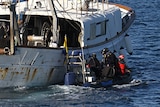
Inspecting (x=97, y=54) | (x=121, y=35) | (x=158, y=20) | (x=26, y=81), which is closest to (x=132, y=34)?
(x=158, y=20)

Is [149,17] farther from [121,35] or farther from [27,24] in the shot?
[27,24]

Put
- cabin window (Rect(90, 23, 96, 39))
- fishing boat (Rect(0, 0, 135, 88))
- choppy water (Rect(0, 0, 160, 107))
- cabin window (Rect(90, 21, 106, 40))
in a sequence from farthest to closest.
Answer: cabin window (Rect(90, 21, 106, 40)), cabin window (Rect(90, 23, 96, 39)), fishing boat (Rect(0, 0, 135, 88)), choppy water (Rect(0, 0, 160, 107))

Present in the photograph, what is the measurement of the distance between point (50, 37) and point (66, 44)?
2.17 meters

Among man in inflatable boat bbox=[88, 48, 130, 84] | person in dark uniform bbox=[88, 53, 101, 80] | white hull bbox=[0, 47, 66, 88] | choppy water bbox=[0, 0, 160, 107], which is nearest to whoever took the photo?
choppy water bbox=[0, 0, 160, 107]

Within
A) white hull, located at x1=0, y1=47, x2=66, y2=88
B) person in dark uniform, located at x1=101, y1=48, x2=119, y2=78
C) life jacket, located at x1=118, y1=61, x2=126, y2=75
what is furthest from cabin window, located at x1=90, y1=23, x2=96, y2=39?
white hull, located at x1=0, y1=47, x2=66, y2=88

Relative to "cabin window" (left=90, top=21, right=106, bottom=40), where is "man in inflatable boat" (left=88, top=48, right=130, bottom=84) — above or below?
below

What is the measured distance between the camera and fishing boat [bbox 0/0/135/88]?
121ft

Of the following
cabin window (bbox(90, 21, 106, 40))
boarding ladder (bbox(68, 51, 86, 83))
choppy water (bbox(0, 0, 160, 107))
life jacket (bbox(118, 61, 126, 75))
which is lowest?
choppy water (bbox(0, 0, 160, 107))

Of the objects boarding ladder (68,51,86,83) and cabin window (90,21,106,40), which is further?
cabin window (90,21,106,40)

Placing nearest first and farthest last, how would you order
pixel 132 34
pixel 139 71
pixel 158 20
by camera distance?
1. pixel 139 71
2. pixel 132 34
3. pixel 158 20

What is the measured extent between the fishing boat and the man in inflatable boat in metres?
0.54

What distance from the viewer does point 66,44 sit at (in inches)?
1500

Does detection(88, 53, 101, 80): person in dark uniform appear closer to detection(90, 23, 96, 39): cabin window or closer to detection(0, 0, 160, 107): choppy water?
detection(0, 0, 160, 107): choppy water

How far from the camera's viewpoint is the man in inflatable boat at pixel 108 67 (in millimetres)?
38325
